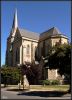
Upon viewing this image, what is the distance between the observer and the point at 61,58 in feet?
92.4

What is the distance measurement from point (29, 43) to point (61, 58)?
45.3m

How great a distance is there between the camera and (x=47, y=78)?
196 ft

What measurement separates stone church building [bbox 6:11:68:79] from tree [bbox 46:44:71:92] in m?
38.4

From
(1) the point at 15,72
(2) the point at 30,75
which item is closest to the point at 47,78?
(1) the point at 15,72

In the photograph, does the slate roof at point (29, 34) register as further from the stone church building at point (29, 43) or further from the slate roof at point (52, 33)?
the slate roof at point (52, 33)

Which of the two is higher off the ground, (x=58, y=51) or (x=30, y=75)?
(x=58, y=51)

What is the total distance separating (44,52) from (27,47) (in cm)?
541

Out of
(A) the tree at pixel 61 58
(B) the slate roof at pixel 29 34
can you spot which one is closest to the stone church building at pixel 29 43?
(B) the slate roof at pixel 29 34

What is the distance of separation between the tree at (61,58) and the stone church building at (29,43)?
126 ft

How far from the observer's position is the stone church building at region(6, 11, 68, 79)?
6997cm

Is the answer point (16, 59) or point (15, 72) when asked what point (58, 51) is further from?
point (16, 59)

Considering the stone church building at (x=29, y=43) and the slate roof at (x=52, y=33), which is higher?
the slate roof at (x=52, y=33)

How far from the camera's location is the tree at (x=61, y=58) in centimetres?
2797

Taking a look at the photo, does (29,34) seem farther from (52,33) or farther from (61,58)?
(61,58)
